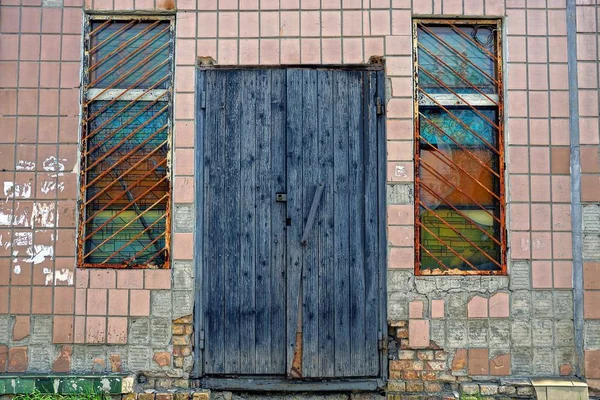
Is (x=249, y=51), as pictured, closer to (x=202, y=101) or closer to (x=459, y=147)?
(x=202, y=101)

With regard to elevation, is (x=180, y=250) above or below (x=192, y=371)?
above

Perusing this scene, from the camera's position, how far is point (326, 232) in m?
4.54

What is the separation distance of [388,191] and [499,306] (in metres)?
1.22

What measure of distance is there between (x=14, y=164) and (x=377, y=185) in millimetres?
2851

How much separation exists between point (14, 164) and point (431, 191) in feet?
10.8

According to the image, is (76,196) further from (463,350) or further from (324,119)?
(463,350)

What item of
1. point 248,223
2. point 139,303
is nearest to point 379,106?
point 248,223

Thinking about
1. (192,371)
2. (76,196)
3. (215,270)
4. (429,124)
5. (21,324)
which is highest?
(429,124)

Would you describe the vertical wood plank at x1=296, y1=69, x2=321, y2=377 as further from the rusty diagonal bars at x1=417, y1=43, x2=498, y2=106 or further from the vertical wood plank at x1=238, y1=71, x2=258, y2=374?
the rusty diagonal bars at x1=417, y1=43, x2=498, y2=106

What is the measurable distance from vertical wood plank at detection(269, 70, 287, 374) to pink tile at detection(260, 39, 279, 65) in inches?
3.7

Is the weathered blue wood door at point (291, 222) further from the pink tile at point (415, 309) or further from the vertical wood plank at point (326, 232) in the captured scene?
the pink tile at point (415, 309)

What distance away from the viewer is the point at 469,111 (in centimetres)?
465

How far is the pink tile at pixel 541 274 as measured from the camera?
176 inches

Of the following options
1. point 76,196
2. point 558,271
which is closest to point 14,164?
point 76,196
